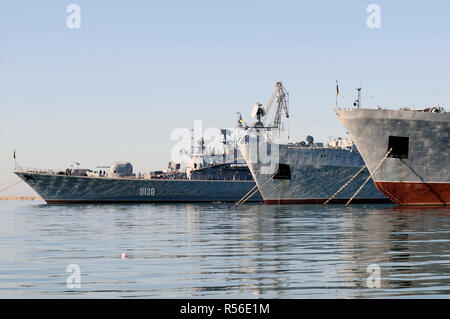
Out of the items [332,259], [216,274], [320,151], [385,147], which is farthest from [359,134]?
[216,274]

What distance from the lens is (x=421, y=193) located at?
2235 inches

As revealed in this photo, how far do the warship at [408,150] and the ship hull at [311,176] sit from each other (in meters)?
13.9

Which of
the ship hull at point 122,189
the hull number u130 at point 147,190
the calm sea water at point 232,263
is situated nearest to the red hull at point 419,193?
the calm sea water at point 232,263

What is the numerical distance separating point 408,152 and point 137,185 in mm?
50221

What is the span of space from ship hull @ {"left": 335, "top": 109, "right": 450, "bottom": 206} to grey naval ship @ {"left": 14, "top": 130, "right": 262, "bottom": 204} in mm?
41740

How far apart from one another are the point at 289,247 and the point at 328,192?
5118 cm

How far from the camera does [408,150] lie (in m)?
56.5

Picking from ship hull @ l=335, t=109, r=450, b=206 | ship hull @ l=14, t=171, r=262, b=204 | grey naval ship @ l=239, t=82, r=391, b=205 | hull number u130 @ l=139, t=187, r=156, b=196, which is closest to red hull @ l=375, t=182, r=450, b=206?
ship hull @ l=335, t=109, r=450, b=206

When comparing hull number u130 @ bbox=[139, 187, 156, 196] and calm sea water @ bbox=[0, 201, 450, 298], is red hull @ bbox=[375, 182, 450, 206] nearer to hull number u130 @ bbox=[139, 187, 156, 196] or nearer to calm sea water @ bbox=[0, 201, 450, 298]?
calm sea water @ bbox=[0, 201, 450, 298]

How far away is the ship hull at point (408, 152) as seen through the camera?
55.7 metres

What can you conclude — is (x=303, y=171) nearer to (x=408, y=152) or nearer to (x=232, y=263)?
(x=408, y=152)

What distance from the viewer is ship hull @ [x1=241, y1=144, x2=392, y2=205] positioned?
72.9 metres
